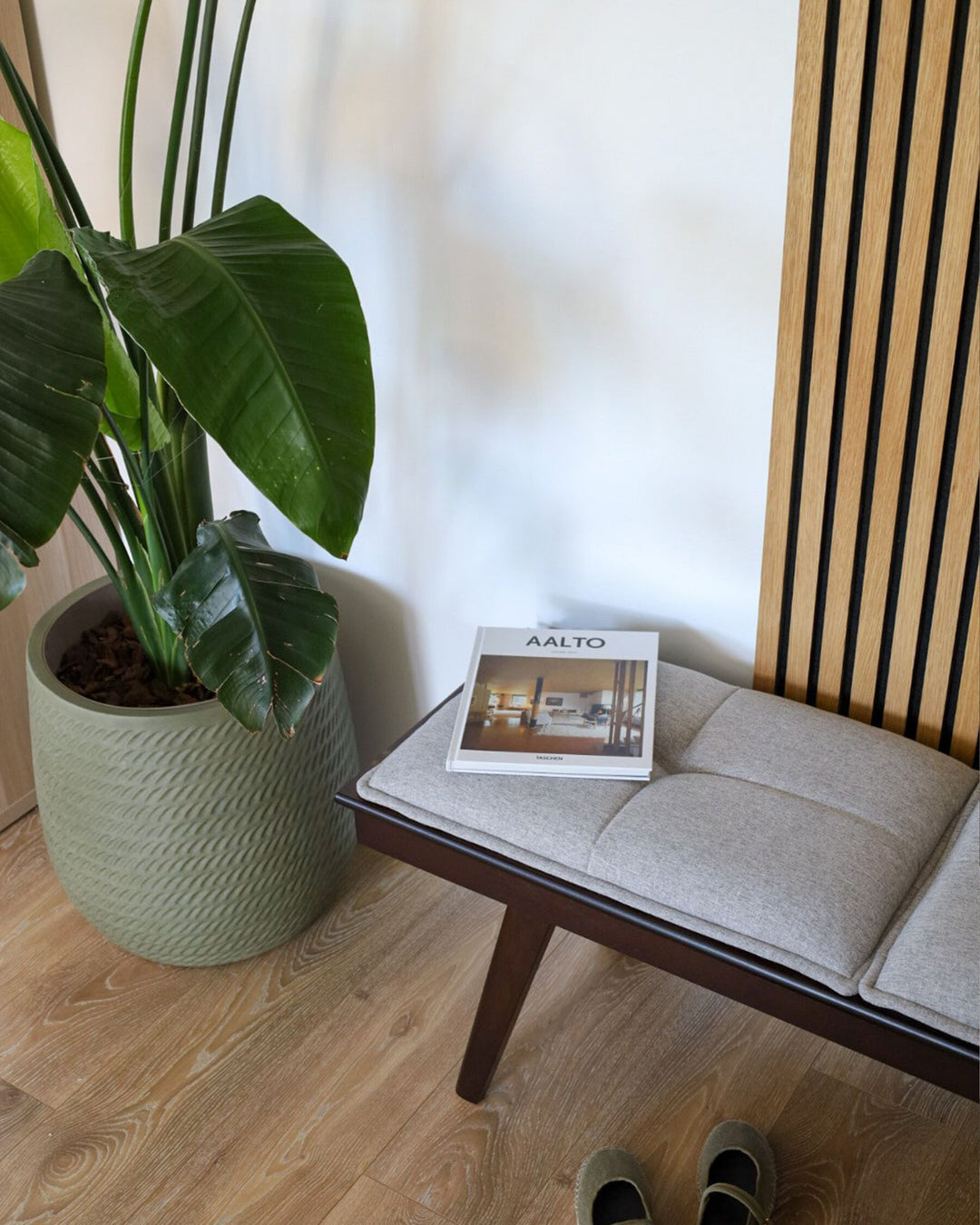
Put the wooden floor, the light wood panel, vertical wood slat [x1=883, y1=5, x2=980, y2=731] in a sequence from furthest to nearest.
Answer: the light wood panel
the wooden floor
vertical wood slat [x1=883, y1=5, x2=980, y2=731]

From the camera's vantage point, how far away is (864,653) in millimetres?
1494

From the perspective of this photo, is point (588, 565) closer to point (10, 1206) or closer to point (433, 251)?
point (433, 251)

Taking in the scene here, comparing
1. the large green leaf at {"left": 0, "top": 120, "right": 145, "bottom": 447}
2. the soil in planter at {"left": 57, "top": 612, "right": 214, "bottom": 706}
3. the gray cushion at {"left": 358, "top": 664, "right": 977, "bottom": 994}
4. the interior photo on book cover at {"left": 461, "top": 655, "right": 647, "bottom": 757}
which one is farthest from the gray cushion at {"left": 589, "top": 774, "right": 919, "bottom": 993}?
the large green leaf at {"left": 0, "top": 120, "right": 145, "bottom": 447}

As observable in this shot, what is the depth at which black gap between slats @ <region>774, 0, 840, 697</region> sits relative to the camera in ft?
4.06

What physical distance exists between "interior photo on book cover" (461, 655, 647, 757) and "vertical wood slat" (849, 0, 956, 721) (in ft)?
0.93

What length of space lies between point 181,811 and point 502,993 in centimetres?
47

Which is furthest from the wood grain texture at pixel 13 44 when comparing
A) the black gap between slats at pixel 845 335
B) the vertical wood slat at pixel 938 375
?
the vertical wood slat at pixel 938 375

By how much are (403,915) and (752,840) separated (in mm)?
715

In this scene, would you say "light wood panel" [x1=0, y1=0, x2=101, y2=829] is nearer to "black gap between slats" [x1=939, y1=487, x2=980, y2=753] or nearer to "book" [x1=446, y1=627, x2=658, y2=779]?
"book" [x1=446, y1=627, x2=658, y2=779]

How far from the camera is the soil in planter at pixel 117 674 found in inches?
62.9

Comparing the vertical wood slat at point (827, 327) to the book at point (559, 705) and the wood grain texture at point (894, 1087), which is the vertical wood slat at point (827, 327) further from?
the wood grain texture at point (894, 1087)

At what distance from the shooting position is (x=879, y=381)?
4.48 ft

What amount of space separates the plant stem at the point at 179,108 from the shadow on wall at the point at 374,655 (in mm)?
626

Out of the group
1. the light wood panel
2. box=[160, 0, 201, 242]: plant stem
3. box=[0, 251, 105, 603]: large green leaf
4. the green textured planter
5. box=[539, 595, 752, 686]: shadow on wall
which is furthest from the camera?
the light wood panel
